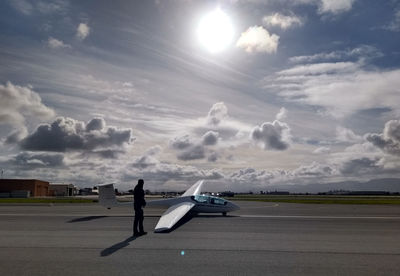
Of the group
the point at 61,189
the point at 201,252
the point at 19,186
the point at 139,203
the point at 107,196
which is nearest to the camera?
the point at 201,252

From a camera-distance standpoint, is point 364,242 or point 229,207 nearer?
point 364,242

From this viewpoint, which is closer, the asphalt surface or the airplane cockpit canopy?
the asphalt surface

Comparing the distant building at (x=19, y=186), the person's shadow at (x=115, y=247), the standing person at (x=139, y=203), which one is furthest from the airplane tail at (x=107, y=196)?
the distant building at (x=19, y=186)

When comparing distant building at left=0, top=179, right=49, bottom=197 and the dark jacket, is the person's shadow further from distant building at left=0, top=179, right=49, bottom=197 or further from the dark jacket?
distant building at left=0, top=179, right=49, bottom=197

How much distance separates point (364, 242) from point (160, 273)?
938 centimetres

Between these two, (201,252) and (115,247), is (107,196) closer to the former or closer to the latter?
(115,247)

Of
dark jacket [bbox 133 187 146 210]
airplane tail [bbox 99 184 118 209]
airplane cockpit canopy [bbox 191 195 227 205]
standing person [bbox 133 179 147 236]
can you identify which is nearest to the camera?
standing person [bbox 133 179 147 236]

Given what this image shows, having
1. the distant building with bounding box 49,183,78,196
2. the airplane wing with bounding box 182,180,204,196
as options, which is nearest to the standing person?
the airplane wing with bounding box 182,180,204,196

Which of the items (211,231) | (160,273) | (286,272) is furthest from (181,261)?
(211,231)

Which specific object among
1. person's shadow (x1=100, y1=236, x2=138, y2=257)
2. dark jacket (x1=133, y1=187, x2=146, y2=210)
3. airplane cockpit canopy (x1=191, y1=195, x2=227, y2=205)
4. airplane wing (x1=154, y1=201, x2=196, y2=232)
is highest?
dark jacket (x1=133, y1=187, x2=146, y2=210)

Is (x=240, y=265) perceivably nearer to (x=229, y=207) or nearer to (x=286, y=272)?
(x=286, y=272)

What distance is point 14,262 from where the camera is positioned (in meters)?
9.97

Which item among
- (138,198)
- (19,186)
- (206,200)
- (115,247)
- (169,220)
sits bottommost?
(115,247)

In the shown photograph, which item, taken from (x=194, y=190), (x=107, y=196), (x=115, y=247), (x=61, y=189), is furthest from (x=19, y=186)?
(x=115, y=247)
